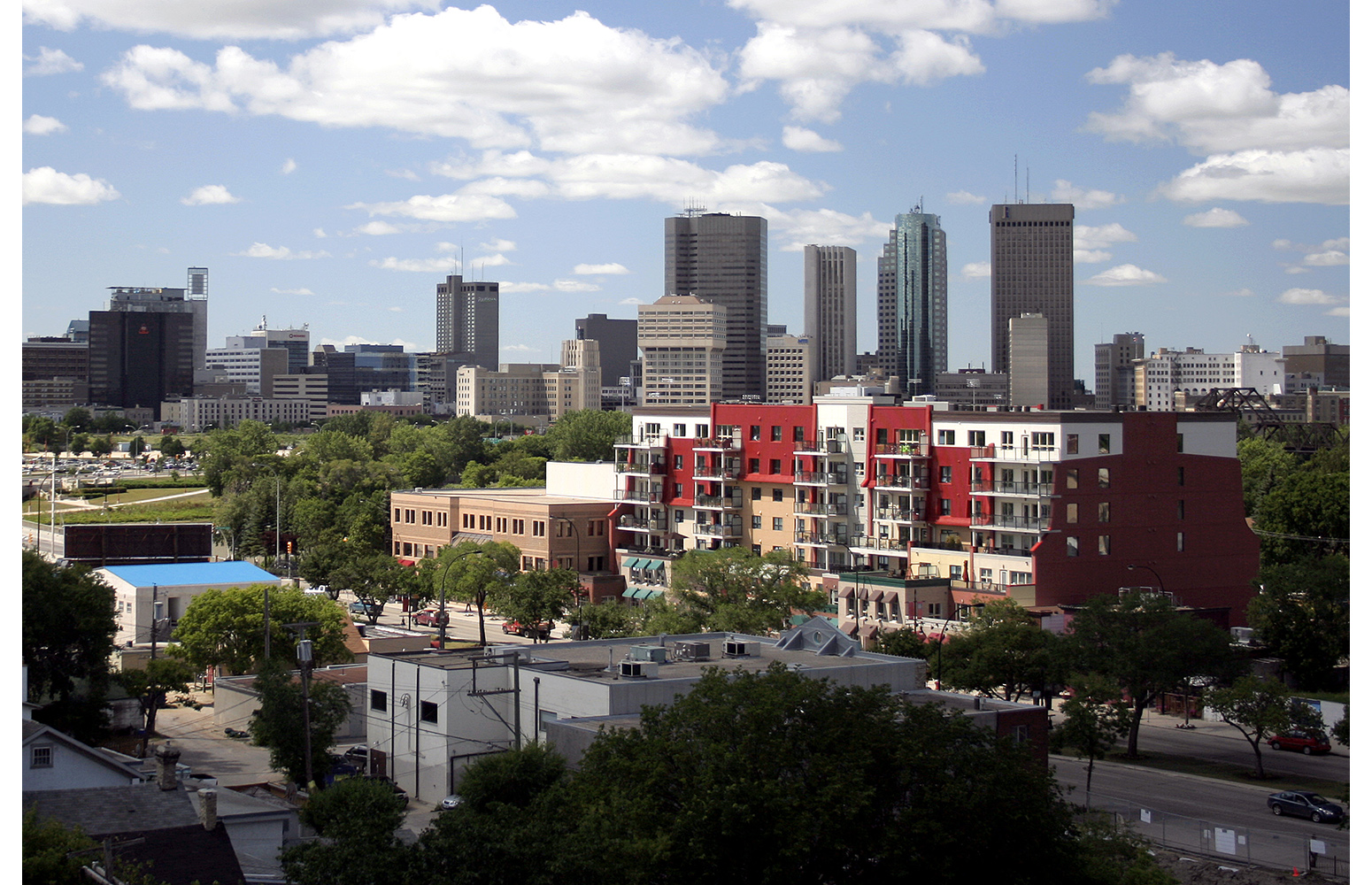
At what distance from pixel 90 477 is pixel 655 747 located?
15200cm

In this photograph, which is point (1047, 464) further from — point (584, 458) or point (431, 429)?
point (431, 429)

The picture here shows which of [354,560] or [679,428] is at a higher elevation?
[679,428]

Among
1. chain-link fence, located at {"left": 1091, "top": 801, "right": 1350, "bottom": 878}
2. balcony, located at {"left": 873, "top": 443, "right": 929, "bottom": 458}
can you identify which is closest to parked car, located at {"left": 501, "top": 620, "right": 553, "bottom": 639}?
balcony, located at {"left": 873, "top": 443, "right": 929, "bottom": 458}

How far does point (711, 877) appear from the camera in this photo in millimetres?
23516

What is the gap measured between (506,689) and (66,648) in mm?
13652

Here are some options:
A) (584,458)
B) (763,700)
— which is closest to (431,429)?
(584,458)

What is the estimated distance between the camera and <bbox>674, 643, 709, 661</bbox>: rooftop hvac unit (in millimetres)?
43812

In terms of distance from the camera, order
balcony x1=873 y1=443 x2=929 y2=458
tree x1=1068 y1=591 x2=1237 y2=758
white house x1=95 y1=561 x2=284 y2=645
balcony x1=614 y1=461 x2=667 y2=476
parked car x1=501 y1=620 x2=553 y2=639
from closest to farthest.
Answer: tree x1=1068 y1=591 x2=1237 y2=758
white house x1=95 y1=561 x2=284 y2=645
parked car x1=501 y1=620 x2=553 y2=639
balcony x1=873 y1=443 x2=929 y2=458
balcony x1=614 y1=461 x2=667 y2=476

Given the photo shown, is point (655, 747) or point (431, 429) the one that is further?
point (431, 429)

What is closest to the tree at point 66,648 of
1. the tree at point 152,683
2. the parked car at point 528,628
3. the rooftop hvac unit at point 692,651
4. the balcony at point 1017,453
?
the tree at point 152,683

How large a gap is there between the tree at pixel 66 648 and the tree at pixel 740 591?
23702mm

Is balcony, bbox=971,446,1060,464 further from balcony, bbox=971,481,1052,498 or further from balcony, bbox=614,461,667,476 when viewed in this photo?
balcony, bbox=614,461,667,476

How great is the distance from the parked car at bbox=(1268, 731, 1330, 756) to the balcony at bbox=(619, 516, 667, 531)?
148 ft

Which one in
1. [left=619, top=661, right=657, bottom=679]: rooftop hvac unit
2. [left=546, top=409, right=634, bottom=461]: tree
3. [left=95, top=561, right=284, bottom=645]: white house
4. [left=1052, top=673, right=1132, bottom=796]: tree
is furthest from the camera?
[left=546, top=409, right=634, bottom=461]: tree
